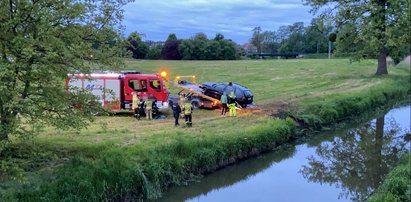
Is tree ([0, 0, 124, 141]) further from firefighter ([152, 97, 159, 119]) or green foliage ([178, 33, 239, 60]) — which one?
green foliage ([178, 33, 239, 60])

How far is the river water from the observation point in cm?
1509

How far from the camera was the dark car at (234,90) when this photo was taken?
26.6 meters

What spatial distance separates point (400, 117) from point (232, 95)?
36.9ft

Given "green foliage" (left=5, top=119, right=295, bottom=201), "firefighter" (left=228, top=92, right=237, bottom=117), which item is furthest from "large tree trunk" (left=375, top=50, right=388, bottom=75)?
"green foliage" (left=5, top=119, right=295, bottom=201)

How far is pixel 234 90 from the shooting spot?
27.0 m

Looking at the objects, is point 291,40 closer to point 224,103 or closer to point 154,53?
point 154,53

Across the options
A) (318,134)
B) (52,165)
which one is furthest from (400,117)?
(52,165)

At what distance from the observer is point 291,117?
2339cm

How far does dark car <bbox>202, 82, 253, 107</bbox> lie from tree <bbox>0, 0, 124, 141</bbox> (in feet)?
45.3

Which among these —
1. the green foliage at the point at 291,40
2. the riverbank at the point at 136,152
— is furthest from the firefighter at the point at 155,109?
the green foliage at the point at 291,40

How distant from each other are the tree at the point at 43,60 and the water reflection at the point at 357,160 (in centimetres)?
863

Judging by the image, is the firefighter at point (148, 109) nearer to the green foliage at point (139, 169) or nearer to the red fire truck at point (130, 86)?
the red fire truck at point (130, 86)

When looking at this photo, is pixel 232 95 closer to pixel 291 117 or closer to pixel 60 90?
pixel 291 117

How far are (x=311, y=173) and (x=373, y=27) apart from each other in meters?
27.8
